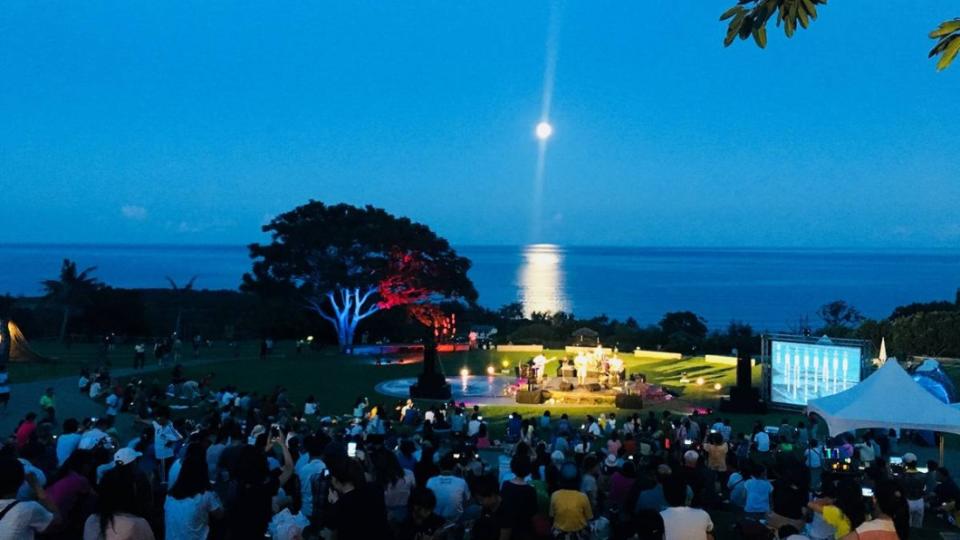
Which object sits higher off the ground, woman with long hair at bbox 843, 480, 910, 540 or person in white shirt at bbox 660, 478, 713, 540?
woman with long hair at bbox 843, 480, 910, 540

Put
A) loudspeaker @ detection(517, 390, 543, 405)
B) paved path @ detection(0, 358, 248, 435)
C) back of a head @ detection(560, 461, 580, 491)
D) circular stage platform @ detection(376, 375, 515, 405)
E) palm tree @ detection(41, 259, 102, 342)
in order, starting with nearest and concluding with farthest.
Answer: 1. back of a head @ detection(560, 461, 580, 491)
2. paved path @ detection(0, 358, 248, 435)
3. loudspeaker @ detection(517, 390, 543, 405)
4. circular stage platform @ detection(376, 375, 515, 405)
5. palm tree @ detection(41, 259, 102, 342)

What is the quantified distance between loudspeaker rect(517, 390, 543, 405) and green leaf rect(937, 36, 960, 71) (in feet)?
72.8

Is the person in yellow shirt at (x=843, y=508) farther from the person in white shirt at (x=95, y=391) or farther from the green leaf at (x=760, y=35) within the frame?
the person in white shirt at (x=95, y=391)

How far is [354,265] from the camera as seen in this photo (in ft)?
136

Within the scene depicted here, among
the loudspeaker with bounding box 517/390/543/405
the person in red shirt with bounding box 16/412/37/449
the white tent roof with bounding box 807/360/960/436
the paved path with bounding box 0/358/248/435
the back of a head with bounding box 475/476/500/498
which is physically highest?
the white tent roof with bounding box 807/360/960/436

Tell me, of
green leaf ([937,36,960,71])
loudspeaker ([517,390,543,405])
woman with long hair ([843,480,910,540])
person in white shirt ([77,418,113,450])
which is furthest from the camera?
loudspeaker ([517,390,543,405])

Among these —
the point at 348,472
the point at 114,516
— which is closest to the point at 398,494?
the point at 348,472

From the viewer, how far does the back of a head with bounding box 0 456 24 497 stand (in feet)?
16.0

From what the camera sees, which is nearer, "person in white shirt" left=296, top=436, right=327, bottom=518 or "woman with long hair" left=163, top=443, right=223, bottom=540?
"woman with long hair" left=163, top=443, right=223, bottom=540

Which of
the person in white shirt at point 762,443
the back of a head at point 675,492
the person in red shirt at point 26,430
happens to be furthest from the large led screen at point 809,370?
the person in red shirt at point 26,430

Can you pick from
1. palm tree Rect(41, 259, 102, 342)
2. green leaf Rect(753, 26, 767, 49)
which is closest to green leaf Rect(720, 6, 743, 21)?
green leaf Rect(753, 26, 767, 49)

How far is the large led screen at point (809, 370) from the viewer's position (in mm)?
22891

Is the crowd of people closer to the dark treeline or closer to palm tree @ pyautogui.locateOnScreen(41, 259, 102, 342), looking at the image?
the dark treeline

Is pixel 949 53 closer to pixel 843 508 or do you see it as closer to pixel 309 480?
pixel 843 508
